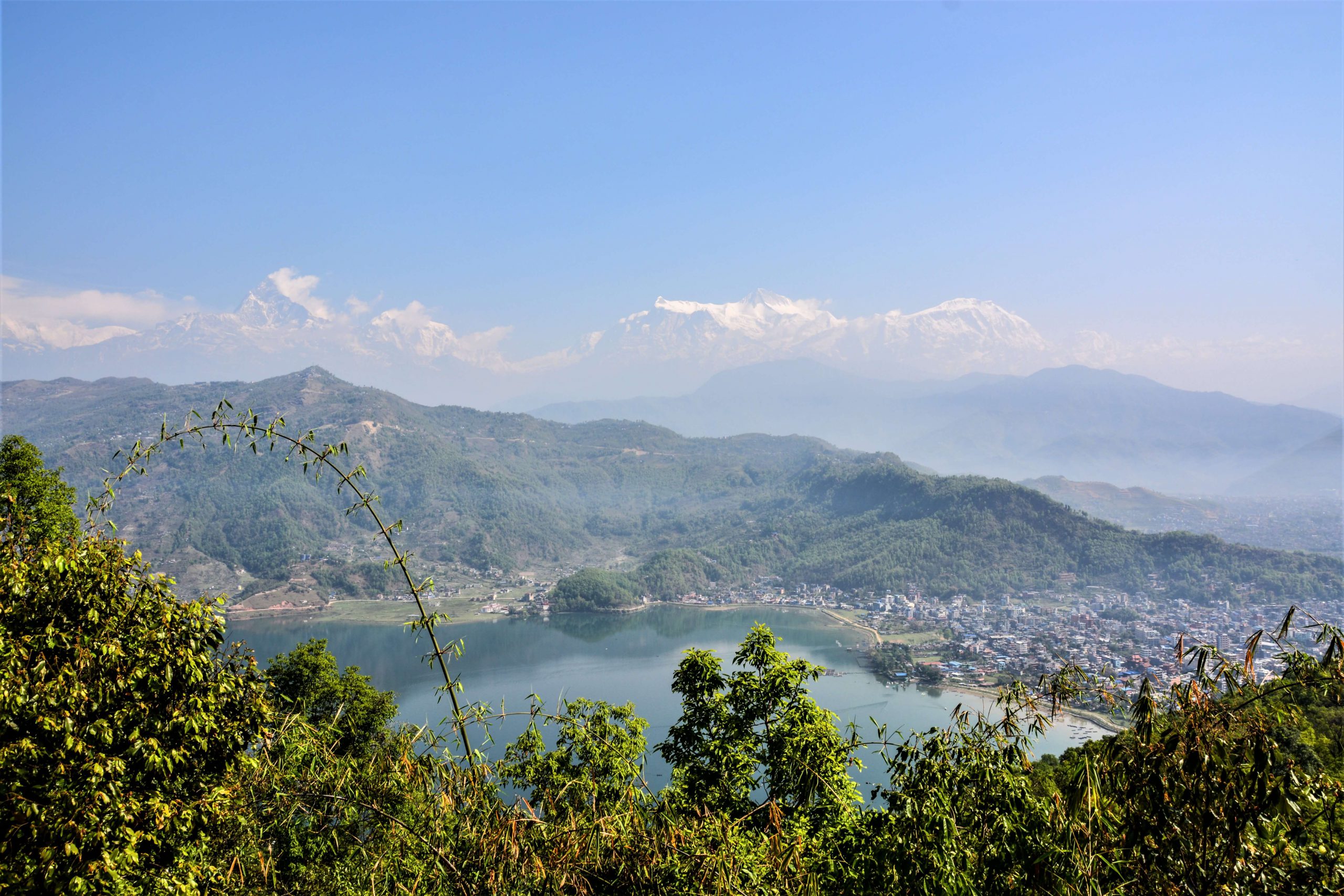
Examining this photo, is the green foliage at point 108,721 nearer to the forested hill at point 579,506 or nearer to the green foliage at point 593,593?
the forested hill at point 579,506

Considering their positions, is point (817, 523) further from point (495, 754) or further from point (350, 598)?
point (495, 754)

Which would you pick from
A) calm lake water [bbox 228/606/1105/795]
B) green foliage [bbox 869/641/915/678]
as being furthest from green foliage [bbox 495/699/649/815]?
green foliage [bbox 869/641/915/678]

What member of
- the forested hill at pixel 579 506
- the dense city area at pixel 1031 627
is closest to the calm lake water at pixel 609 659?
the dense city area at pixel 1031 627

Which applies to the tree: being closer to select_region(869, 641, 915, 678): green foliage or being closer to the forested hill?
select_region(869, 641, 915, 678): green foliage

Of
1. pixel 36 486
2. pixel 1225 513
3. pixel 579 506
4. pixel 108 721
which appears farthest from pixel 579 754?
pixel 1225 513

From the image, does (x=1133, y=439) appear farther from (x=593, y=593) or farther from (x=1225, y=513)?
(x=593, y=593)
